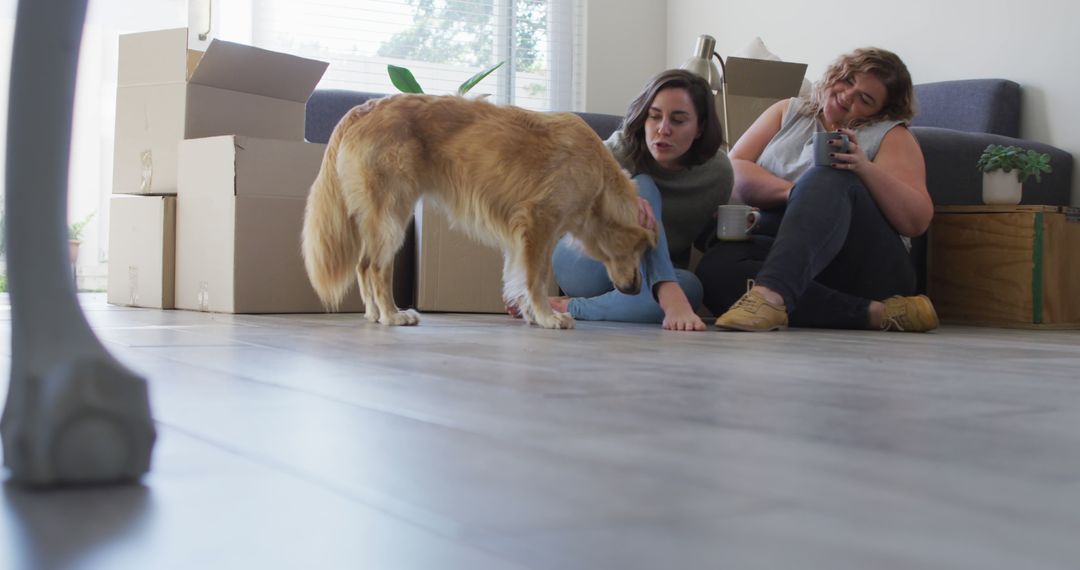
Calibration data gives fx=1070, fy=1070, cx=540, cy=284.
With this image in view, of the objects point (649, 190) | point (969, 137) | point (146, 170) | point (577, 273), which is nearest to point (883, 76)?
point (649, 190)

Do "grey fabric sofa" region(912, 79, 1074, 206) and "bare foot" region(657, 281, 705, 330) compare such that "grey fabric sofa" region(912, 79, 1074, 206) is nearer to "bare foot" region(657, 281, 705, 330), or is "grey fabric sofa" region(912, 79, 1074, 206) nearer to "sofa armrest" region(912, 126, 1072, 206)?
"sofa armrest" region(912, 126, 1072, 206)

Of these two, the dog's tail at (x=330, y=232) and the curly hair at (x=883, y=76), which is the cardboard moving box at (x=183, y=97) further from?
the curly hair at (x=883, y=76)

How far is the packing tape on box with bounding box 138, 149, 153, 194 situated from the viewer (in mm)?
3545

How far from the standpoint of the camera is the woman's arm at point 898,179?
2721 millimetres

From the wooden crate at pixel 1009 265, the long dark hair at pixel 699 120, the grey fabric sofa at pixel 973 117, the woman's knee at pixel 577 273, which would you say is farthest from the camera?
the grey fabric sofa at pixel 973 117

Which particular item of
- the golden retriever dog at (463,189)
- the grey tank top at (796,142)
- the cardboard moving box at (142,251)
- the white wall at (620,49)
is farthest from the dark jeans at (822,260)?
the white wall at (620,49)

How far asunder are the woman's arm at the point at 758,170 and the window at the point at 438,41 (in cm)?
327

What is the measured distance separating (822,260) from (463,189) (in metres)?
0.93

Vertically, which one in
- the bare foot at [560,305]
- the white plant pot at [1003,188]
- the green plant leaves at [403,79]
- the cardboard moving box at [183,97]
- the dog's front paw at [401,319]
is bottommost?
the dog's front paw at [401,319]

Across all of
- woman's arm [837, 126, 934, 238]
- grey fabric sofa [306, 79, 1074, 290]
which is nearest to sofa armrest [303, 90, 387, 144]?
grey fabric sofa [306, 79, 1074, 290]

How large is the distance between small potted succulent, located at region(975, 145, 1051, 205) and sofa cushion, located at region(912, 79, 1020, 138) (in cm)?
104

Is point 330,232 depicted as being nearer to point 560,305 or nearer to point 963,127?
point 560,305

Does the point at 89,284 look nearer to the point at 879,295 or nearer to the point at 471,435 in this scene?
the point at 879,295

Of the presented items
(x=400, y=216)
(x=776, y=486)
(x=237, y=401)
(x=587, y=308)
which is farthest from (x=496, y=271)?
(x=776, y=486)
